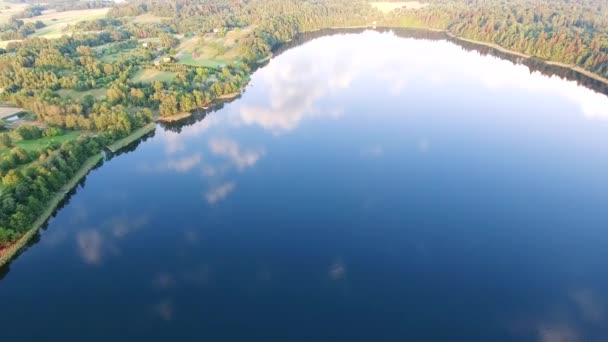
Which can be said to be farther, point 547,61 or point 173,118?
point 547,61

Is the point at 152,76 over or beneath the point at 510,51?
beneath

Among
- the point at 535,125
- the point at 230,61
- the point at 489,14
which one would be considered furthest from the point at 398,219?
the point at 489,14

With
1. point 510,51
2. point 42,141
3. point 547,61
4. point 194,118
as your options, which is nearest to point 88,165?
point 42,141

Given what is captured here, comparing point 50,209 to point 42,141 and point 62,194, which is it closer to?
point 62,194

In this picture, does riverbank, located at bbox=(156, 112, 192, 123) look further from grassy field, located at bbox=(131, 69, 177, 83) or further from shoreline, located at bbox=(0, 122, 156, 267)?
grassy field, located at bbox=(131, 69, 177, 83)

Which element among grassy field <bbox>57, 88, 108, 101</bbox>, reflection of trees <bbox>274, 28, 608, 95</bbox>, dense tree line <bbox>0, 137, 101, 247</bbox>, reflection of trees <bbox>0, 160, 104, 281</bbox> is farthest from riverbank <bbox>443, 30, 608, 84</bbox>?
grassy field <bbox>57, 88, 108, 101</bbox>

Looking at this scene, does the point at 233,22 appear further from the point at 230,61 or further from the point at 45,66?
the point at 45,66

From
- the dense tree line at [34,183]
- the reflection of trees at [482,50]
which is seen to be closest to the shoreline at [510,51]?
the reflection of trees at [482,50]

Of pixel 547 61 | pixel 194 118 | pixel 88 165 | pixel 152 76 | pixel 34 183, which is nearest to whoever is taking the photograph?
pixel 34 183
